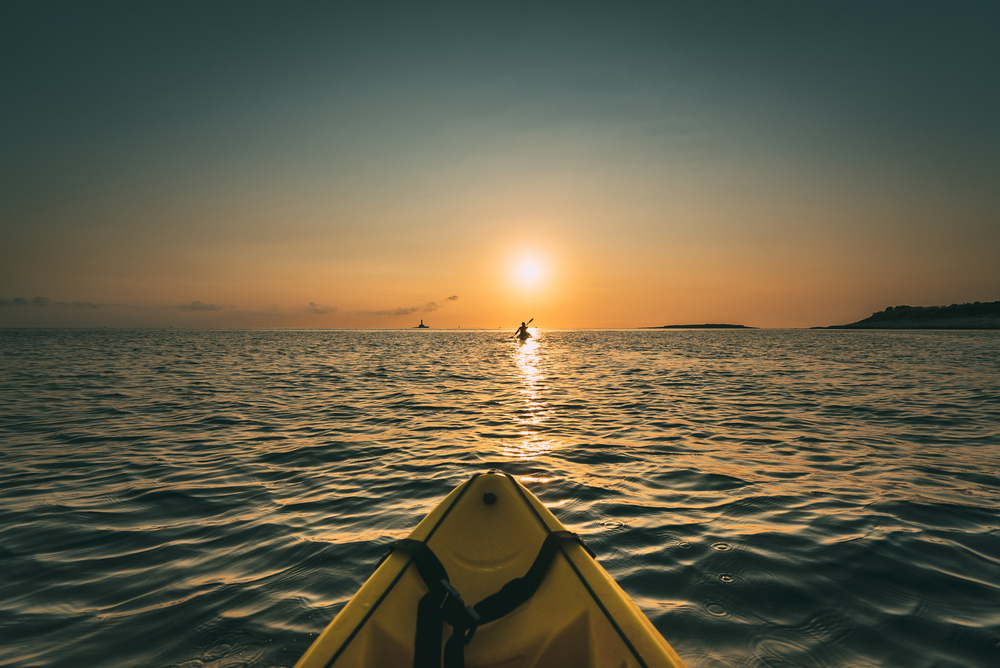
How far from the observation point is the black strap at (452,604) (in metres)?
2.67

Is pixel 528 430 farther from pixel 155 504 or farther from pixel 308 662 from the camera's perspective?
pixel 308 662

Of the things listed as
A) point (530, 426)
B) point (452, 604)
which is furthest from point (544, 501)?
point (530, 426)

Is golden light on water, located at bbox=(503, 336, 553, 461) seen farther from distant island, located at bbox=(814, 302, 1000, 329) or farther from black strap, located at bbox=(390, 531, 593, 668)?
distant island, located at bbox=(814, 302, 1000, 329)

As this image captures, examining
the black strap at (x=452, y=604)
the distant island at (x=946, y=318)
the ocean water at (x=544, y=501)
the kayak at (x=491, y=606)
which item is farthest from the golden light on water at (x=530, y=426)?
the distant island at (x=946, y=318)

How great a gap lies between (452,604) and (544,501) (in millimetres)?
3346

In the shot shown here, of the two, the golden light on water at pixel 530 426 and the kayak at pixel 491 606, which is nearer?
the kayak at pixel 491 606

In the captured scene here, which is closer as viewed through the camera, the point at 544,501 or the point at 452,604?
the point at 452,604

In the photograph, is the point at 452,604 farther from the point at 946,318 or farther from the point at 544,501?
the point at 946,318

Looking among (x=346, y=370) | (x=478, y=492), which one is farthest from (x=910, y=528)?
(x=346, y=370)

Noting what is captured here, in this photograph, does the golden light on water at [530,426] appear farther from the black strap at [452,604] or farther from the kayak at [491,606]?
the black strap at [452,604]

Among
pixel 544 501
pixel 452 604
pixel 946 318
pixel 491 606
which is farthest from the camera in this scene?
pixel 946 318

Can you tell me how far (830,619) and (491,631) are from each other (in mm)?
2702

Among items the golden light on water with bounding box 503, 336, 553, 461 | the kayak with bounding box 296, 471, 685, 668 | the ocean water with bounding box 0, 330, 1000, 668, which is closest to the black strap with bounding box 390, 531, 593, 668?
the kayak with bounding box 296, 471, 685, 668

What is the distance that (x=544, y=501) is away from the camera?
6055mm
